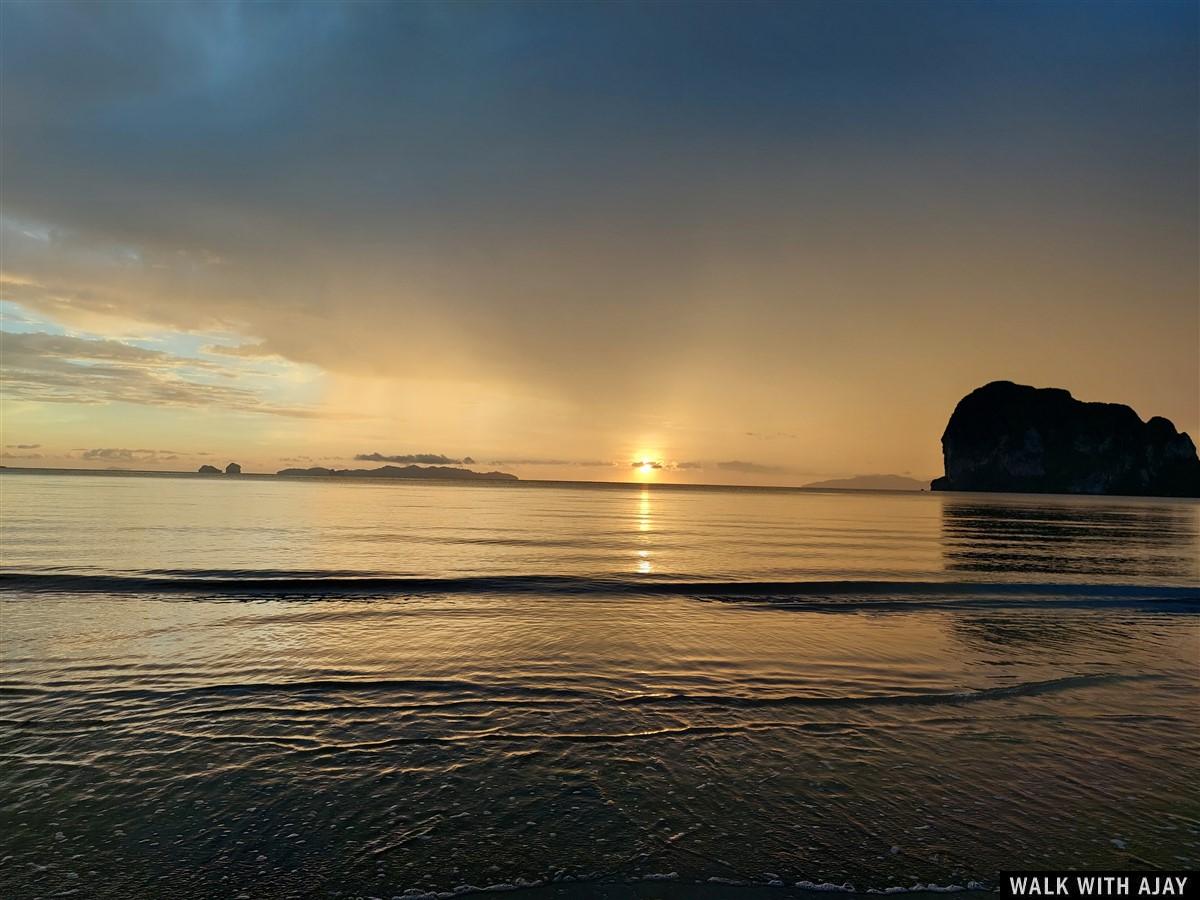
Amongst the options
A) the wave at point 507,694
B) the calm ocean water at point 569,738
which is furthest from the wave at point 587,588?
the wave at point 507,694

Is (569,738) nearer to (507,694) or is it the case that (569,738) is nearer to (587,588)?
(507,694)

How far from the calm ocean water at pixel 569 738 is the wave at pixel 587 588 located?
35 cm

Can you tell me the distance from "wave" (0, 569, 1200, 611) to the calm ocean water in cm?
35

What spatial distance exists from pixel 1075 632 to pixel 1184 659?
347 centimetres

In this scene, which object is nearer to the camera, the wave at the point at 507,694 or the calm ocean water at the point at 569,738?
the calm ocean water at the point at 569,738

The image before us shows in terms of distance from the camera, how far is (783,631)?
18484mm

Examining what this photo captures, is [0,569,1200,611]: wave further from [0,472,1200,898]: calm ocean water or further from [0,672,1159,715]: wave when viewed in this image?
[0,672,1159,715]: wave

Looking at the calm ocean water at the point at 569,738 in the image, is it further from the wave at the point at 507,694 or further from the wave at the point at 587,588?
the wave at the point at 587,588

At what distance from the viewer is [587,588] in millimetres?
25781

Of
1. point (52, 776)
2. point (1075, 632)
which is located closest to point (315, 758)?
point (52, 776)

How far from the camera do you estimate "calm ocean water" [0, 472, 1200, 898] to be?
661cm

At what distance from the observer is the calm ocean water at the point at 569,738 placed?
6613mm

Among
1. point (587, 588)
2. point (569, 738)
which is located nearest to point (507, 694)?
point (569, 738)

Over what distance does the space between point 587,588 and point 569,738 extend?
52.7 ft
